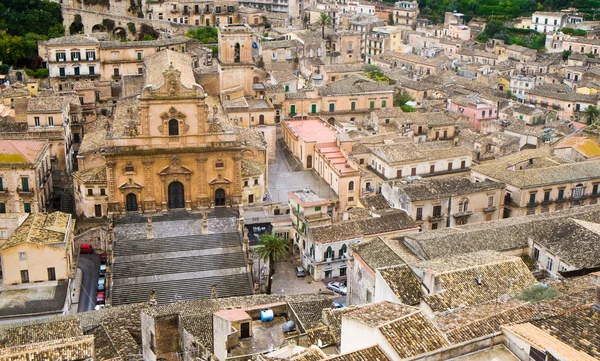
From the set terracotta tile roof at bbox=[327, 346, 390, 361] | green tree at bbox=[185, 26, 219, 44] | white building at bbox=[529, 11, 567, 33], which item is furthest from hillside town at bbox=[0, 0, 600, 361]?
white building at bbox=[529, 11, 567, 33]

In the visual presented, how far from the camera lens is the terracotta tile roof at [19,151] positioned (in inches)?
1871

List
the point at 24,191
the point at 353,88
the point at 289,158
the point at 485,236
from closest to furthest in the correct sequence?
the point at 485,236, the point at 24,191, the point at 289,158, the point at 353,88

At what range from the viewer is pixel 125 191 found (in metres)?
49.1

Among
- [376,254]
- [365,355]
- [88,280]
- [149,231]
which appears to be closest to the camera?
[365,355]

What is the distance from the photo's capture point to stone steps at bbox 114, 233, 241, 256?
1742 inches

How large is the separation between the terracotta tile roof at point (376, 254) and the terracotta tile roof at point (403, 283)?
227 centimetres

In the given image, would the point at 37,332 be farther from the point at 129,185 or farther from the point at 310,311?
the point at 129,185

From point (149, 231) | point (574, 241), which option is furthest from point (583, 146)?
point (149, 231)

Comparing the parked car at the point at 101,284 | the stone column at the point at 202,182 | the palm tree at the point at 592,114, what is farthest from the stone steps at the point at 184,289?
the palm tree at the point at 592,114

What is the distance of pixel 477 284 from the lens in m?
31.1

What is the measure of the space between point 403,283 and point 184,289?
14.2 m

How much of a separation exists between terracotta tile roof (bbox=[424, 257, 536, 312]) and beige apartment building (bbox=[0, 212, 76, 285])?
21.0 metres

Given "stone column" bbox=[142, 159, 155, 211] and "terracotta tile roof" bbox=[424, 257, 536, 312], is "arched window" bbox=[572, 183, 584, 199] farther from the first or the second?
"stone column" bbox=[142, 159, 155, 211]

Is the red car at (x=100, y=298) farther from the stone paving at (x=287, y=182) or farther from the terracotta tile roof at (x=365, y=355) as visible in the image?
the terracotta tile roof at (x=365, y=355)
